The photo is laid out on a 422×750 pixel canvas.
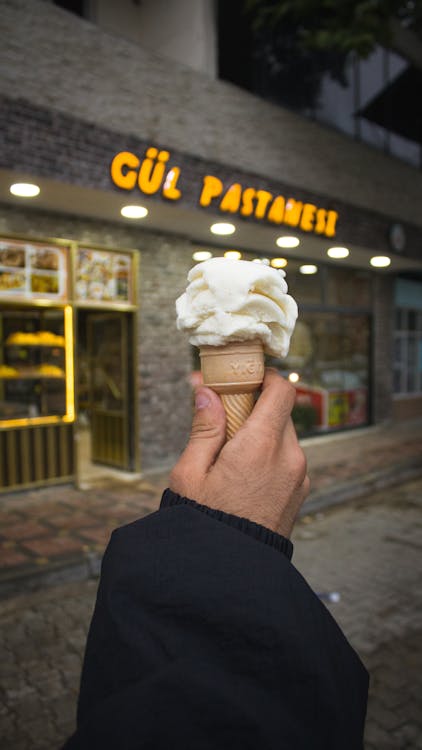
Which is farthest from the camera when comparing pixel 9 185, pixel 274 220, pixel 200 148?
pixel 274 220

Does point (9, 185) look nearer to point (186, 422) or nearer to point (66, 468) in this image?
point (66, 468)

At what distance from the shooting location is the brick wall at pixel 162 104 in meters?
6.40

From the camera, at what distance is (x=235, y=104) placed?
8805 mm

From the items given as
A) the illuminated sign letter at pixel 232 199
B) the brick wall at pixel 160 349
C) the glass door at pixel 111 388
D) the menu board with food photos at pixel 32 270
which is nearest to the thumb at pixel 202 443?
the menu board with food photos at pixel 32 270

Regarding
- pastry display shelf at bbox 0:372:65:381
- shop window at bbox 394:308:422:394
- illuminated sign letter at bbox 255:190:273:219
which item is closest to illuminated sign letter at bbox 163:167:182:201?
illuminated sign letter at bbox 255:190:273:219

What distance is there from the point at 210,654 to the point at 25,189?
6543 mm

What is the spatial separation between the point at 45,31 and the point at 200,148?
8.41ft

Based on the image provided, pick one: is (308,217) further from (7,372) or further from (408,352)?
(408,352)

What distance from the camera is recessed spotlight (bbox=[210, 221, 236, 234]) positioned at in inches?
330

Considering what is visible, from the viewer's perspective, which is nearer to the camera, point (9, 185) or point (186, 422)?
point (9, 185)

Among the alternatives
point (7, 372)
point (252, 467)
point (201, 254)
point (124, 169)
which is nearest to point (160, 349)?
point (201, 254)

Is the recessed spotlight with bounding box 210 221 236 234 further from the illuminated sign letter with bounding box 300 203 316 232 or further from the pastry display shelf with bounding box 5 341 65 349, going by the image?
the pastry display shelf with bounding box 5 341 65 349

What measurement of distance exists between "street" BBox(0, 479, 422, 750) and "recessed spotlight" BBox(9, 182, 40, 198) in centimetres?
442

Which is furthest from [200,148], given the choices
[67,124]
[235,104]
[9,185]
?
[9,185]
